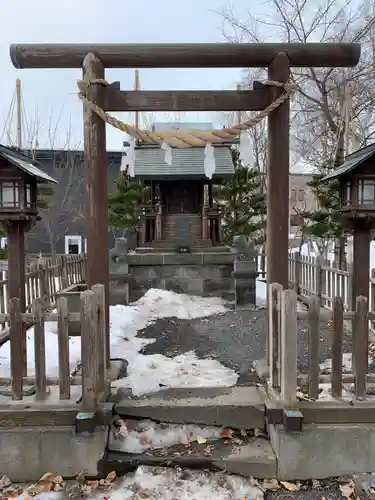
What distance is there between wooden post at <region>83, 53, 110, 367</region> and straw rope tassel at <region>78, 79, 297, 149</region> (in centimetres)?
10

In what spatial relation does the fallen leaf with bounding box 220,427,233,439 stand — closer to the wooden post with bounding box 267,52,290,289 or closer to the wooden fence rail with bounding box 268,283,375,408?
the wooden fence rail with bounding box 268,283,375,408

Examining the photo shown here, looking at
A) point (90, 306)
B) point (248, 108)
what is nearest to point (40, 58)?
point (248, 108)

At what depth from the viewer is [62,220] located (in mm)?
21359

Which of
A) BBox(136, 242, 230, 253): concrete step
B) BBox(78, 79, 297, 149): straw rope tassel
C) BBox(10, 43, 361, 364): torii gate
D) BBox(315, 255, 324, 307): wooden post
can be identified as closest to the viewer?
BBox(78, 79, 297, 149): straw rope tassel

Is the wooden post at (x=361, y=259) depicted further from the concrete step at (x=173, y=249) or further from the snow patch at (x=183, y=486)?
the concrete step at (x=173, y=249)

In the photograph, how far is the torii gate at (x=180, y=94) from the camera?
424cm

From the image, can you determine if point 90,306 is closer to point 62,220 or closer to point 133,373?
point 133,373

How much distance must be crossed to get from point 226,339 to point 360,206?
3.19 m

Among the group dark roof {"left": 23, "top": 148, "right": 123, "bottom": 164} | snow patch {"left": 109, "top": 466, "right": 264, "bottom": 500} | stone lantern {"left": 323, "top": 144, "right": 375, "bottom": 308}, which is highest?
dark roof {"left": 23, "top": 148, "right": 123, "bottom": 164}

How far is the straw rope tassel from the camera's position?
4137mm

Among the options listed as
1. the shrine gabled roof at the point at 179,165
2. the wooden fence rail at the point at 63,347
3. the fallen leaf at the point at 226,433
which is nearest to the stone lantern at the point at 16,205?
the wooden fence rail at the point at 63,347

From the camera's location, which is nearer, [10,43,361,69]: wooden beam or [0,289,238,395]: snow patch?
→ [10,43,361,69]: wooden beam

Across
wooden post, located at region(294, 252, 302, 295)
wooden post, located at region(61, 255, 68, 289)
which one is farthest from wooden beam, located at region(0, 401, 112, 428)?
wooden post, located at region(294, 252, 302, 295)

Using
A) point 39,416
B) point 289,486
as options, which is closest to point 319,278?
point 289,486
